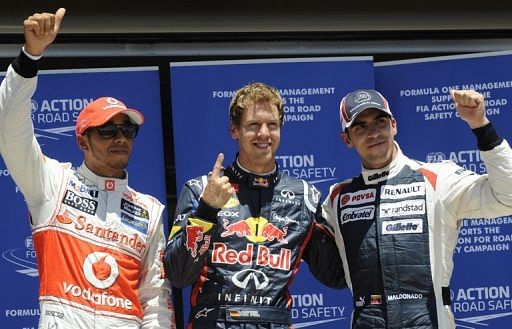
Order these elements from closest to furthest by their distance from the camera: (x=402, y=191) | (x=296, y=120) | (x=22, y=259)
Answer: (x=402, y=191), (x=22, y=259), (x=296, y=120)

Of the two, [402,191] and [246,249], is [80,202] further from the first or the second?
[402,191]

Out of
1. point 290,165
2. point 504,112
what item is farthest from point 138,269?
point 504,112

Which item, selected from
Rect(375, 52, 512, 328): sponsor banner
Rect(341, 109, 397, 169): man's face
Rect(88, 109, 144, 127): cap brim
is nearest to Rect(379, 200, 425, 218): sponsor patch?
Rect(341, 109, 397, 169): man's face

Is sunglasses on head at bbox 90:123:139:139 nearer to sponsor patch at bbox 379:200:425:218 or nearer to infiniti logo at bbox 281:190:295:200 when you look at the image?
infiniti logo at bbox 281:190:295:200

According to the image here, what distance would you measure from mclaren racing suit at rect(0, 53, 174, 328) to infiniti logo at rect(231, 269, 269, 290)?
0.33 meters

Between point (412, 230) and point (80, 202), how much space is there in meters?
1.24

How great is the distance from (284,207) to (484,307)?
6.29ft

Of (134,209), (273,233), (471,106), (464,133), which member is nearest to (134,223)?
(134,209)

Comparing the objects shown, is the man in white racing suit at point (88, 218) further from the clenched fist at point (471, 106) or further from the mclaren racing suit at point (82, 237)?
the clenched fist at point (471, 106)

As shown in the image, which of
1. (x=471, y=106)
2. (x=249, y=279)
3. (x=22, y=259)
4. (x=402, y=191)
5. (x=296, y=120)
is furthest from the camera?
(x=296, y=120)

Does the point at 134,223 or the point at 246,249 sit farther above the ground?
the point at 134,223

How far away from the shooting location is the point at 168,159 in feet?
16.2

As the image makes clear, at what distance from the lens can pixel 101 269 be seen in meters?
3.22

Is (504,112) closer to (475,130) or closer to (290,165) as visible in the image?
(290,165)
